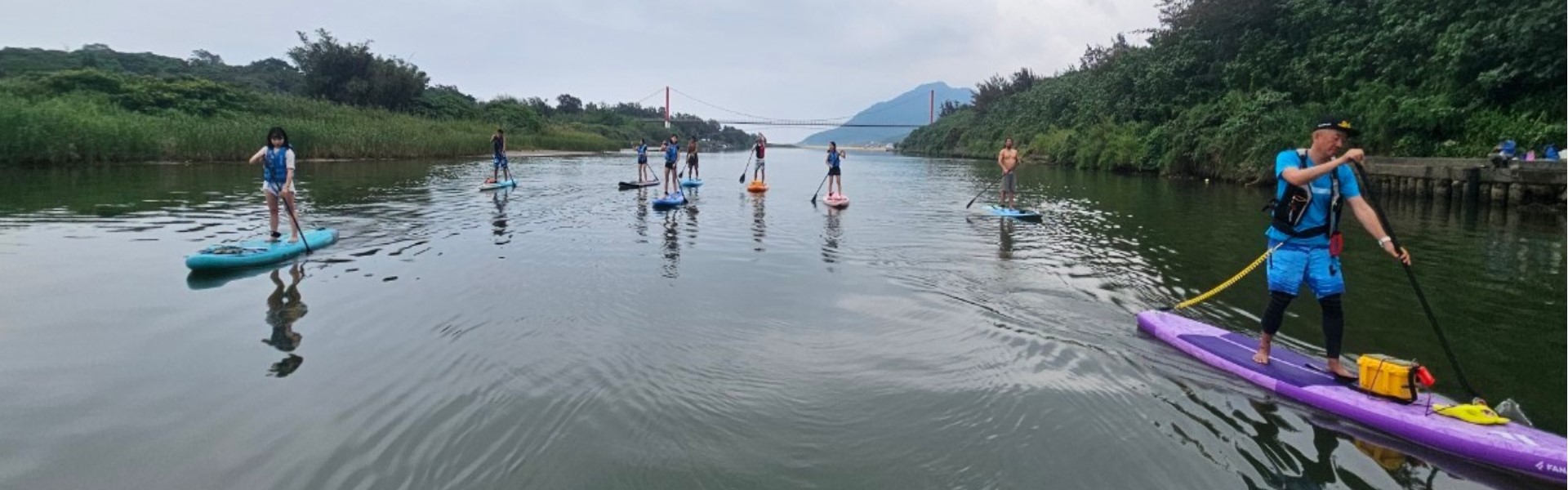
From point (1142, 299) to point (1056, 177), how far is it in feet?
91.7

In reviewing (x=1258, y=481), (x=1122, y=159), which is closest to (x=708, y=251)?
(x=1258, y=481)

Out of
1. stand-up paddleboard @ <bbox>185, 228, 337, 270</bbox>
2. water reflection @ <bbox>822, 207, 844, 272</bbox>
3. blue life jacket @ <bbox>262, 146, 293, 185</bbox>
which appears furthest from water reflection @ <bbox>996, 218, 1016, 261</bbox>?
blue life jacket @ <bbox>262, 146, 293, 185</bbox>

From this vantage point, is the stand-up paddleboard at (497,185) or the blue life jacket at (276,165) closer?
the blue life jacket at (276,165)

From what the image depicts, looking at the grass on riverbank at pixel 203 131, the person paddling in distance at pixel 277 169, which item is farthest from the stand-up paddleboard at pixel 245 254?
the grass on riverbank at pixel 203 131

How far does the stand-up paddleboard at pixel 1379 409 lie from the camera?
426 cm

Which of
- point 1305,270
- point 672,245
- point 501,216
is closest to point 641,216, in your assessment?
point 501,216

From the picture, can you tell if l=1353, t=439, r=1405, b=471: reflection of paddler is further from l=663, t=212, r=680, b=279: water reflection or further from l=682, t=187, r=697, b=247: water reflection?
l=682, t=187, r=697, b=247: water reflection

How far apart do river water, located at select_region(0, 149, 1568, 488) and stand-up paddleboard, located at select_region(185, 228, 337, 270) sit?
0.64 feet

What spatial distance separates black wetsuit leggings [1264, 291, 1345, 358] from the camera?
5.38 meters

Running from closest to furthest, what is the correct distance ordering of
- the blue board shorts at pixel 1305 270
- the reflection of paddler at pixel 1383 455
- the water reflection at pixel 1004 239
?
the reflection of paddler at pixel 1383 455
the blue board shorts at pixel 1305 270
the water reflection at pixel 1004 239

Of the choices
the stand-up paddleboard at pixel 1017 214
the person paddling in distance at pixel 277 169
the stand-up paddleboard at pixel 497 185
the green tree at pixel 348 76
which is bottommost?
the stand-up paddleboard at pixel 1017 214

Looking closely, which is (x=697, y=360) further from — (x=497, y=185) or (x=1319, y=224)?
(x=497, y=185)

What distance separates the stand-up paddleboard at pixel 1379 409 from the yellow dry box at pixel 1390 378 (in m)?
0.05

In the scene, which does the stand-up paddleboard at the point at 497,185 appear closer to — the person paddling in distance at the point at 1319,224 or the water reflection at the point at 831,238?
the water reflection at the point at 831,238
